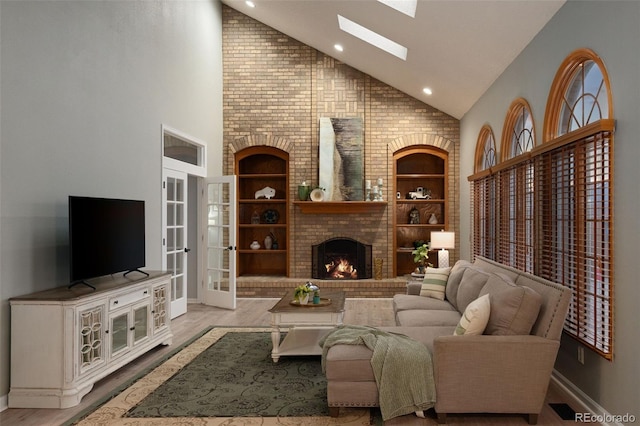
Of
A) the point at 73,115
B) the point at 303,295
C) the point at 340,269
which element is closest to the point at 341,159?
the point at 340,269

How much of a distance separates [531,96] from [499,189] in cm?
136

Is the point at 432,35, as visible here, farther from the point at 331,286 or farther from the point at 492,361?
the point at 331,286

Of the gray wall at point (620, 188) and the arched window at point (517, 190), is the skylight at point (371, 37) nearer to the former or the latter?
the arched window at point (517, 190)

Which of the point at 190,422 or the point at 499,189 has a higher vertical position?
the point at 499,189

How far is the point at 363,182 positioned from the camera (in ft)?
28.3

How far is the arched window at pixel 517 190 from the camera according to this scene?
15.7ft

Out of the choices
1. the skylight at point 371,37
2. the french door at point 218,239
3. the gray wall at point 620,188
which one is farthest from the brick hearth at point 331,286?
the gray wall at point 620,188

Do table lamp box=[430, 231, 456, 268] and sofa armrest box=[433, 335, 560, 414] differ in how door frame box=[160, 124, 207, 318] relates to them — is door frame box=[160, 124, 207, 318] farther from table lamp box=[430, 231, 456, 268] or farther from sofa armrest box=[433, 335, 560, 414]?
sofa armrest box=[433, 335, 560, 414]

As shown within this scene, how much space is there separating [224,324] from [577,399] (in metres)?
4.20

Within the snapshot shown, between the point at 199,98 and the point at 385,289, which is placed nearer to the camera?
the point at 199,98

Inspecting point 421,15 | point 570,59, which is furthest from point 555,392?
point 421,15

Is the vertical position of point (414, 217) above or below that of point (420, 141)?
below

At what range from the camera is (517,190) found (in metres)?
5.12

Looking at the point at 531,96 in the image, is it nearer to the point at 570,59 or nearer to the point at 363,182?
the point at 570,59
